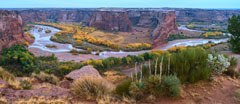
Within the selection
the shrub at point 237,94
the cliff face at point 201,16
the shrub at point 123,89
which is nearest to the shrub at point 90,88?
the shrub at point 123,89

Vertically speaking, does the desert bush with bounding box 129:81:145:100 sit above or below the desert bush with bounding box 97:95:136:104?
above

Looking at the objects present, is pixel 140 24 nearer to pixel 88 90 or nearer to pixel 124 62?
pixel 124 62

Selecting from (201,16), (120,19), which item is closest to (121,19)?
(120,19)

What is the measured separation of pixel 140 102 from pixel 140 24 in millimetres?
108737

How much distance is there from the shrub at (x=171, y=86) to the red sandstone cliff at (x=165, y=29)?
64203mm

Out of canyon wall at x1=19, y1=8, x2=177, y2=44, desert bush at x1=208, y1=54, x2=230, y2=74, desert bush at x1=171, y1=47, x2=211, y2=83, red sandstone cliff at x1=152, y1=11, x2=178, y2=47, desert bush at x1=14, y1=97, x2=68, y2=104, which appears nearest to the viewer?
desert bush at x1=14, y1=97, x2=68, y2=104

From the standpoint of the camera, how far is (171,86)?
7.42m

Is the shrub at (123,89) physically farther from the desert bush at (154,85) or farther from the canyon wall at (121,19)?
the canyon wall at (121,19)

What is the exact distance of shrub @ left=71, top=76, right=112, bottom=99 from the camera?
7859 mm

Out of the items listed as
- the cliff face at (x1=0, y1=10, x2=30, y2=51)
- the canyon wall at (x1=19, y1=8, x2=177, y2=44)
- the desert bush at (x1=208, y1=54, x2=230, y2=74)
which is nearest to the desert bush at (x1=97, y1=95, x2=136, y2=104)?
the desert bush at (x1=208, y1=54, x2=230, y2=74)

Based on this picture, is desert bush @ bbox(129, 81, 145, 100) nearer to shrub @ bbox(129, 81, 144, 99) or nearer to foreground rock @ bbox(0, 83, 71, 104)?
shrub @ bbox(129, 81, 144, 99)

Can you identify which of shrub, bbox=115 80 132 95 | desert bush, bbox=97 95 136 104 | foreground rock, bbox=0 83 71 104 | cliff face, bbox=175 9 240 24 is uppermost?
shrub, bbox=115 80 132 95

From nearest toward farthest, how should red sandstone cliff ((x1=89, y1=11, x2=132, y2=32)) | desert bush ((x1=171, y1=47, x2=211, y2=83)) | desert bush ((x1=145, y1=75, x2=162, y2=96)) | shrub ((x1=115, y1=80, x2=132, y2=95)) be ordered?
desert bush ((x1=145, y1=75, x2=162, y2=96)) → shrub ((x1=115, y1=80, x2=132, y2=95)) → desert bush ((x1=171, y1=47, x2=211, y2=83)) → red sandstone cliff ((x1=89, y1=11, x2=132, y2=32))

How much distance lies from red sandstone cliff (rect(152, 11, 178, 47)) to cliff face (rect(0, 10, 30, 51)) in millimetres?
31986
